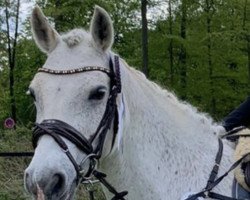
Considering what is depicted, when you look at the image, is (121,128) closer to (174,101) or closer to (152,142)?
(152,142)

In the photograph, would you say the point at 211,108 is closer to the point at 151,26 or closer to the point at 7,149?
the point at 151,26

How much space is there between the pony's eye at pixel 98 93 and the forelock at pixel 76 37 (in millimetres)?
366

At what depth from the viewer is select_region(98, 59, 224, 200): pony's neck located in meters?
3.68

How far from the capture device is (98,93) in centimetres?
345

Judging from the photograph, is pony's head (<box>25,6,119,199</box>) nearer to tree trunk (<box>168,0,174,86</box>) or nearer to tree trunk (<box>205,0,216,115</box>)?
tree trunk (<box>205,0,216,115</box>)

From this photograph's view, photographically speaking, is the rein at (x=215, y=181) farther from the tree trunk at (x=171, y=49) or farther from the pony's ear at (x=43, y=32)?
the tree trunk at (x=171, y=49)

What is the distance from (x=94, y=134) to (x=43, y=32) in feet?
2.69

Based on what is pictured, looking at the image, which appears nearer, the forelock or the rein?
the forelock

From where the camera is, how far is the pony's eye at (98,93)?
341 cm

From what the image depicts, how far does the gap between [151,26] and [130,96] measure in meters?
21.6

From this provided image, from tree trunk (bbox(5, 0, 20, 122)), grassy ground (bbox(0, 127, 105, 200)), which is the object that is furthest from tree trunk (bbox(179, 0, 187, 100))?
grassy ground (bbox(0, 127, 105, 200))

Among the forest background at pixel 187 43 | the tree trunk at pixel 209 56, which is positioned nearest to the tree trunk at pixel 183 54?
the forest background at pixel 187 43

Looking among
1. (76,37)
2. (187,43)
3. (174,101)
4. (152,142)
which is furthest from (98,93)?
(187,43)

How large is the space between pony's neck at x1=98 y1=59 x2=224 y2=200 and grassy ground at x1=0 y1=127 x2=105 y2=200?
20.0 ft
